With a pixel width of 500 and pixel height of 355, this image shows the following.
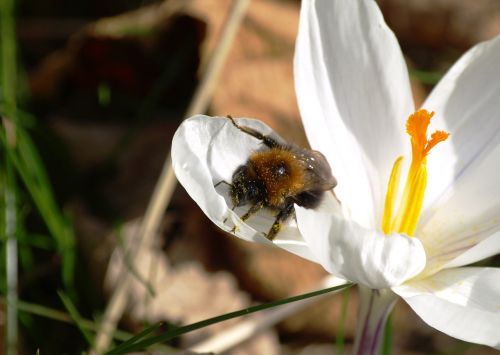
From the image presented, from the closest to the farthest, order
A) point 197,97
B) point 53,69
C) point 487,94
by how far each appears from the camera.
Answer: point 487,94, point 197,97, point 53,69

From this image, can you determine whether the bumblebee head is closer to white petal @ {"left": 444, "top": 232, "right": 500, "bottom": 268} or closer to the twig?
white petal @ {"left": 444, "top": 232, "right": 500, "bottom": 268}

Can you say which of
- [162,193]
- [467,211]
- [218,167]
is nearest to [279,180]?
[218,167]

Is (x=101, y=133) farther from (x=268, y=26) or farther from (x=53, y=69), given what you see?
(x=268, y=26)

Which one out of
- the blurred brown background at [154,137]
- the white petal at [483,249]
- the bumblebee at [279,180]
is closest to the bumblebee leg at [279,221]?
the bumblebee at [279,180]

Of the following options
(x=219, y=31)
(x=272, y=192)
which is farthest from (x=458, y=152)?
(x=219, y=31)

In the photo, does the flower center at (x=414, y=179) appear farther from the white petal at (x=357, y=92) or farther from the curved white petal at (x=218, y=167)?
the curved white petal at (x=218, y=167)

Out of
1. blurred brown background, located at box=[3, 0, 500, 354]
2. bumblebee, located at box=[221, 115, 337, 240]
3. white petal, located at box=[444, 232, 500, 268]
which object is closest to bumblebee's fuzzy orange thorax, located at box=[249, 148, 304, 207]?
bumblebee, located at box=[221, 115, 337, 240]

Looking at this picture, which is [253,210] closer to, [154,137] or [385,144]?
[385,144]
